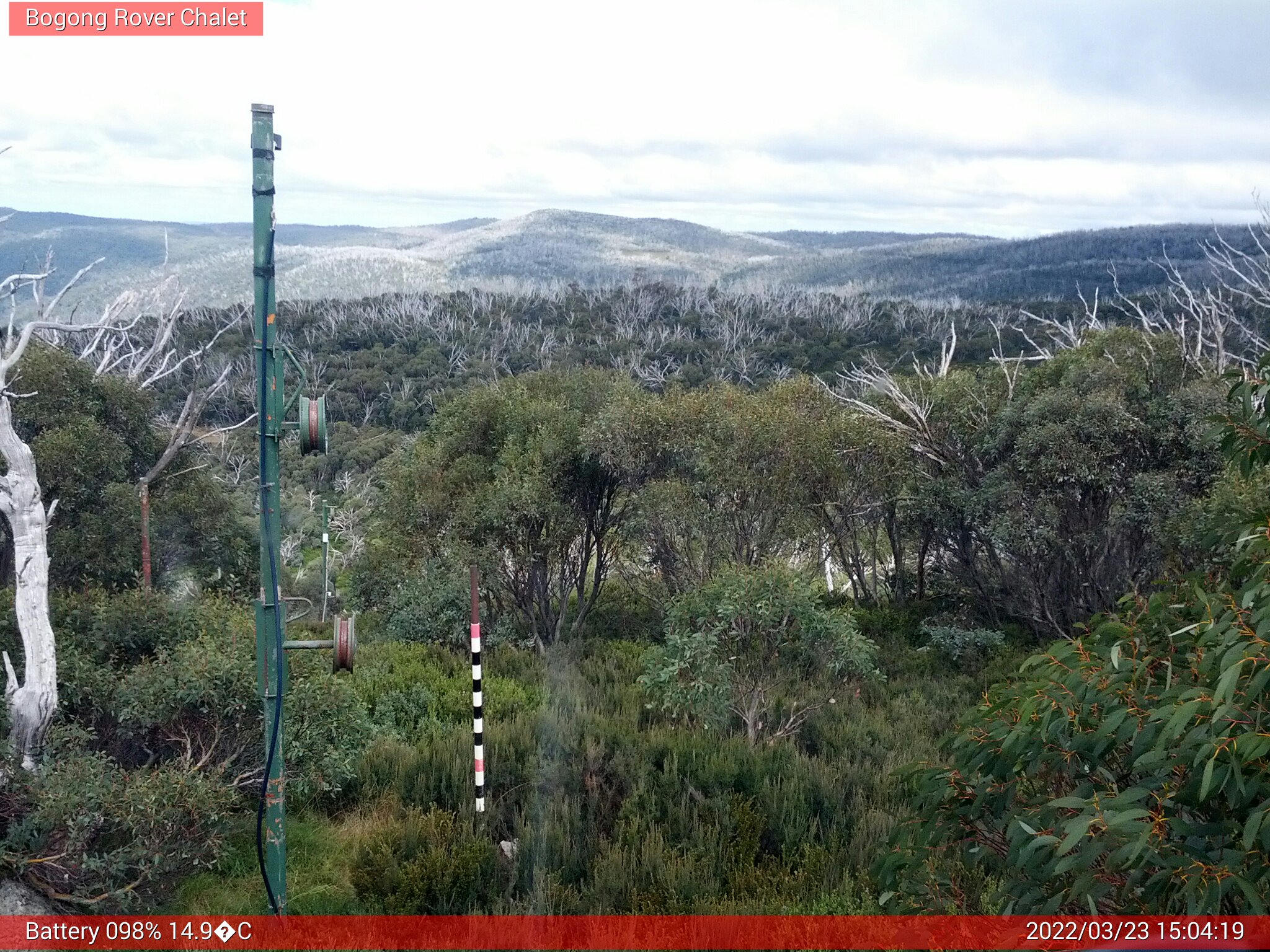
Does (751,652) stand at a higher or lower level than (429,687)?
higher

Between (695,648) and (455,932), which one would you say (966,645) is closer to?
(695,648)

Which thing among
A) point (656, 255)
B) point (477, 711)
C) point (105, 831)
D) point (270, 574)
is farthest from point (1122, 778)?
point (656, 255)

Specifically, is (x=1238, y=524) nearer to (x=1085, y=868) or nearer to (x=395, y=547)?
(x=1085, y=868)

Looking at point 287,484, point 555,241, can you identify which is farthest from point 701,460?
point 555,241

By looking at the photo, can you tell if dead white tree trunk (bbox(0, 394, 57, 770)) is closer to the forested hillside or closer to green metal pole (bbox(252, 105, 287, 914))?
the forested hillside

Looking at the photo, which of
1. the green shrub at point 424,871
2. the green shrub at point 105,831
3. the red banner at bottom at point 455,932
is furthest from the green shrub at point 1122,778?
the green shrub at point 105,831

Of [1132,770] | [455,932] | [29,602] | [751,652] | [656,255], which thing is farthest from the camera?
[656,255]

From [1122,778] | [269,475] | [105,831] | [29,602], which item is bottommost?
[105,831]
